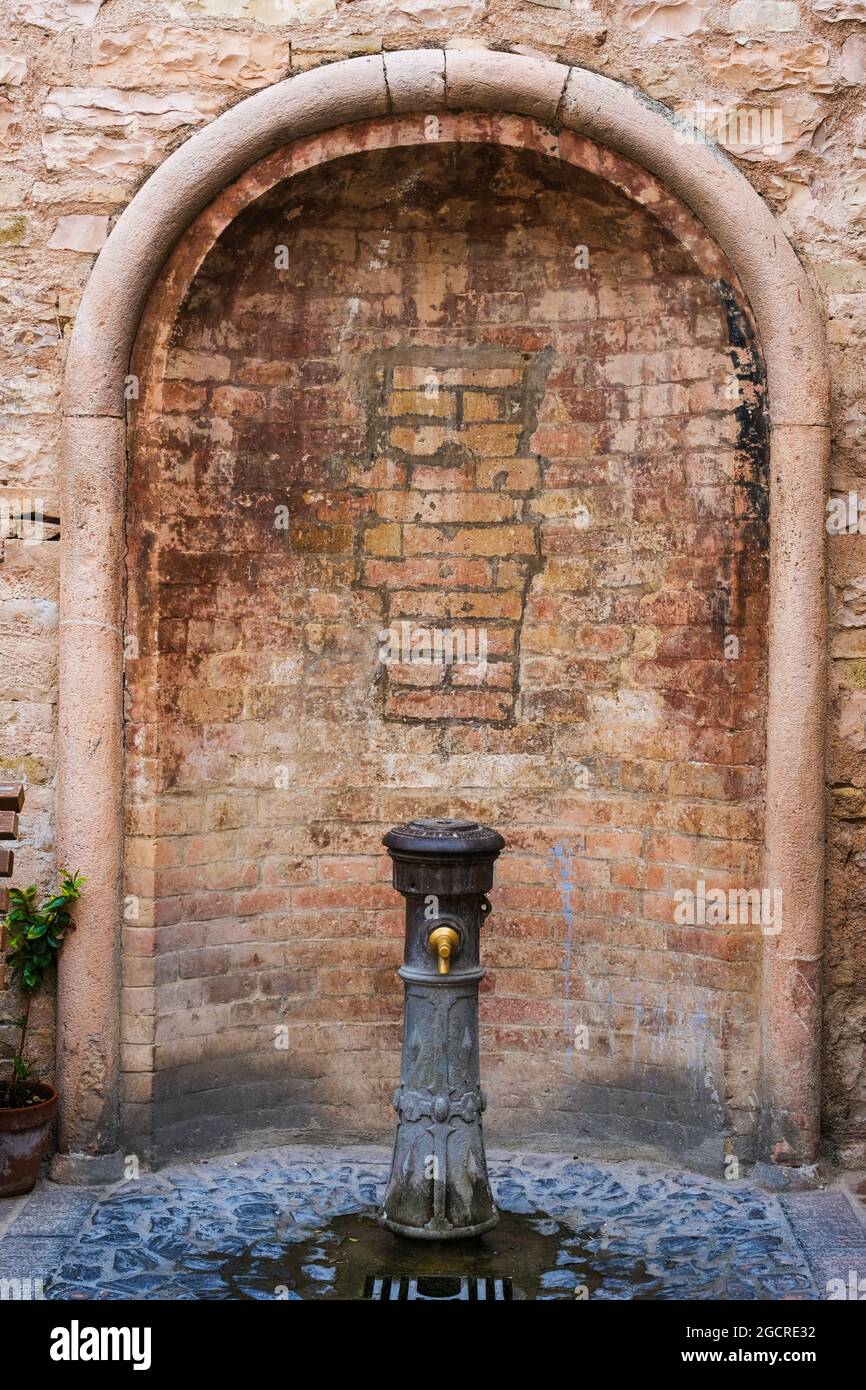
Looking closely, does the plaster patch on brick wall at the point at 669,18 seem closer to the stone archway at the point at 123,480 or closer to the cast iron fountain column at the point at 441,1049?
the stone archway at the point at 123,480

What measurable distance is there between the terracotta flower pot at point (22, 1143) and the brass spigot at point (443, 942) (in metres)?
1.48

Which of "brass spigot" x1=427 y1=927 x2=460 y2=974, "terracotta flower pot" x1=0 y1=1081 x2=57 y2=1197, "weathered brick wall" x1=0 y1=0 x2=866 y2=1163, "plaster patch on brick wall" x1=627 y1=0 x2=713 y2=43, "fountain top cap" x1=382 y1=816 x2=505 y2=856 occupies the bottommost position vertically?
"terracotta flower pot" x1=0 y1=1081 x2=57 y2=1197

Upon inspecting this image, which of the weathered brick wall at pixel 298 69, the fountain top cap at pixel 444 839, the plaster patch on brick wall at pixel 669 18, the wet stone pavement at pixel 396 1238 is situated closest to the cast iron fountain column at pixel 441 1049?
the fountain top cap at pixel 444 839

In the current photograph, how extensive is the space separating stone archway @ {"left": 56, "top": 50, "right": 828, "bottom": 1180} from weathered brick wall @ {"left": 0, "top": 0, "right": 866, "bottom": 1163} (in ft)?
0.34

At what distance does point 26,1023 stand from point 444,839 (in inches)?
68.6

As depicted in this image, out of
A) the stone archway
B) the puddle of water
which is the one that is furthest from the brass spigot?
the stone archway

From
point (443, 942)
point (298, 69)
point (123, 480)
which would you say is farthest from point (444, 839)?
point (298, 69)

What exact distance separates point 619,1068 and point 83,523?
271 centimetres

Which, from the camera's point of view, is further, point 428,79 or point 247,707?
point 247,707

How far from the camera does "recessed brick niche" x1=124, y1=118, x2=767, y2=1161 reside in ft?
16.9

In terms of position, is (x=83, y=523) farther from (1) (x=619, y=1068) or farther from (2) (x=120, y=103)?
(1) (x=619, y=1068)

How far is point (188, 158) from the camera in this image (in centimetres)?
491

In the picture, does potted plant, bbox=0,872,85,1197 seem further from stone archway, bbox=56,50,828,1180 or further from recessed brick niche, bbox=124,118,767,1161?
recessed brick niche, bbox=124,118,767,1161

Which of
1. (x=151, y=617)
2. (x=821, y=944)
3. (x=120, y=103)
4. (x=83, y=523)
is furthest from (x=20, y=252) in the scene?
(x=821, y=944)
